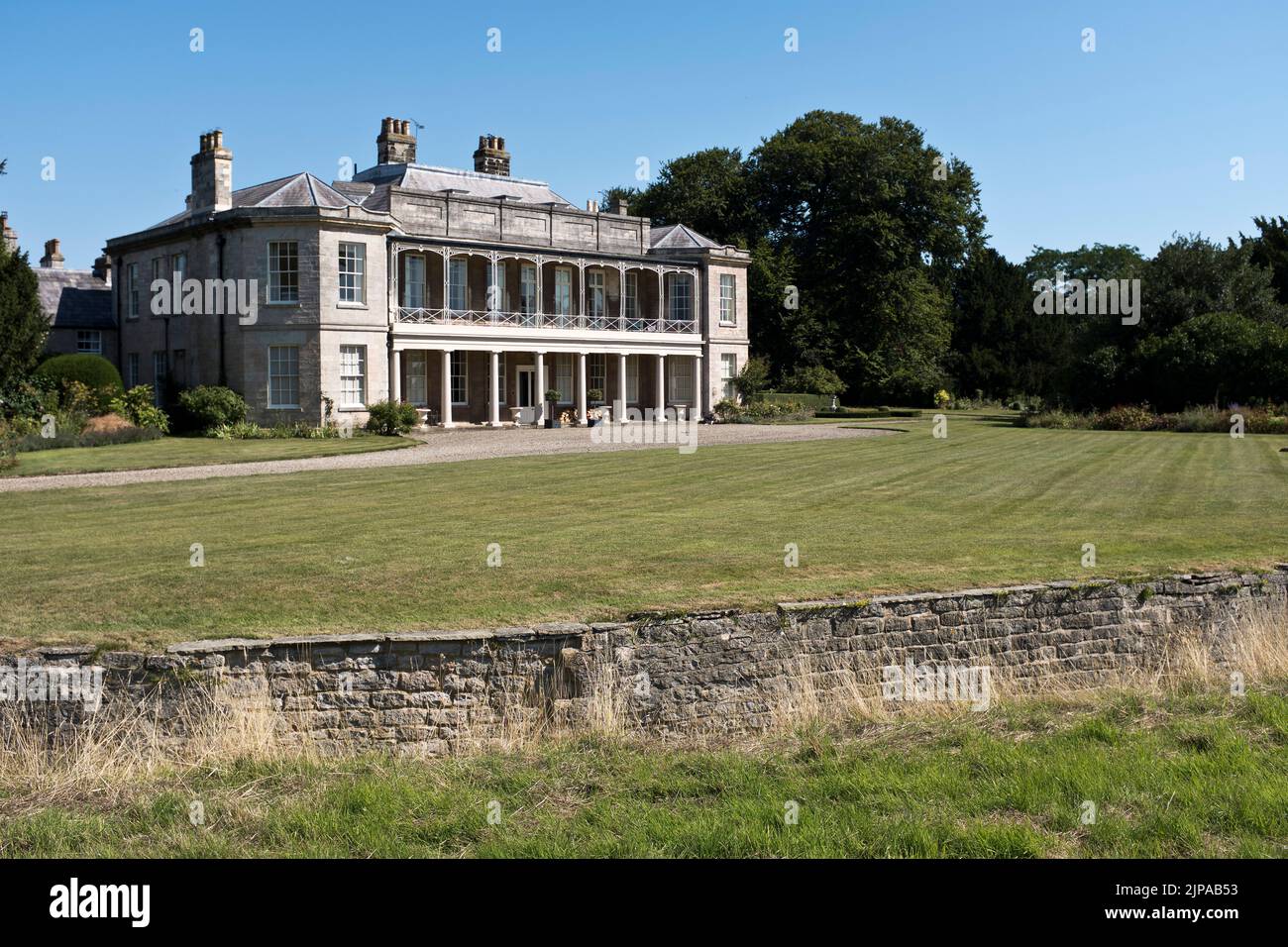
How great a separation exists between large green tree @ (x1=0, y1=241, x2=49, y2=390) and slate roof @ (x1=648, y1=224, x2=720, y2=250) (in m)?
25.0

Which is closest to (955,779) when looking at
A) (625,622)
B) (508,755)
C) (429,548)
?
(508,755)

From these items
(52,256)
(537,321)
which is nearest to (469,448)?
(537,321)

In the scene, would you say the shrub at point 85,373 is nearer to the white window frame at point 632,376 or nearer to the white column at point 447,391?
the white column at point 447,391

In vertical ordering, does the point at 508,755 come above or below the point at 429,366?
below

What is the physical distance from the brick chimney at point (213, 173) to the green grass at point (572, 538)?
17432 mm

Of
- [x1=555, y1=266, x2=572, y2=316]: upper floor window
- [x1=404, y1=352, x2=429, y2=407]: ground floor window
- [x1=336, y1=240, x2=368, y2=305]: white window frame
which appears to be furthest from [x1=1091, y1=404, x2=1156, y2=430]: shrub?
[x1=336, y1=240, x2=368, y2=305]: white window frame

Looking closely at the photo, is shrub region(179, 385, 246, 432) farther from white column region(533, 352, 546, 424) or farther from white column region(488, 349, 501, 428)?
white column region(533, 352, 546, 424)

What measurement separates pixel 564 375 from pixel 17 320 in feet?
69.9

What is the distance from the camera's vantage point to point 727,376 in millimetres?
48125

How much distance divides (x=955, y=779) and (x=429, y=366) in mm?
35842

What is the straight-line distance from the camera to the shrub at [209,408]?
3269cm

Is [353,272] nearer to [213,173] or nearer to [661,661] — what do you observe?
[213,173]

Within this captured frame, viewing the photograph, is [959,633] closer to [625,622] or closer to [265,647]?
[625,622]
